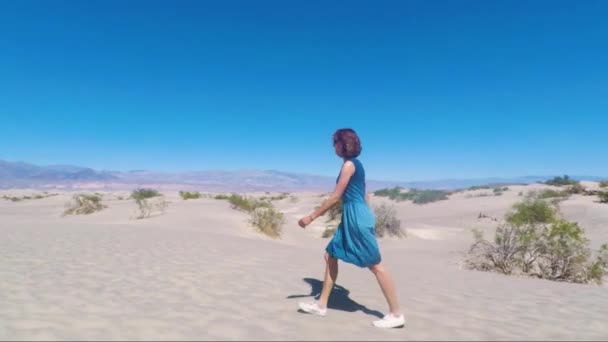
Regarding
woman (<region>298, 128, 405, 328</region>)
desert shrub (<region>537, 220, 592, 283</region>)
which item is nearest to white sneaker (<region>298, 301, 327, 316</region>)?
woman (<region>298, 128, 405, 328</region>)

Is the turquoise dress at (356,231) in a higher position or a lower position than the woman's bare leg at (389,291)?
higher

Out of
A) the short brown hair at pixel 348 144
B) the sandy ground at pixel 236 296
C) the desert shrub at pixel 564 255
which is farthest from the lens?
the desert shrub at pixel 564 255

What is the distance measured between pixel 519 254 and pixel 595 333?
14.6 ft

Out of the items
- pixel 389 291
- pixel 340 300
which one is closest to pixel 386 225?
pixel 340 300

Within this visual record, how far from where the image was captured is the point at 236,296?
4660 mm

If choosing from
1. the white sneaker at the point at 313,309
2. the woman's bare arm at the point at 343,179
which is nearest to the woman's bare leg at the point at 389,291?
the white sneaker at the point at 313,309

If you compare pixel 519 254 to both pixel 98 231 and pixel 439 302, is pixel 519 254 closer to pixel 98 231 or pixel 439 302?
pixel 439 302

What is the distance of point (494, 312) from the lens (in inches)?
178

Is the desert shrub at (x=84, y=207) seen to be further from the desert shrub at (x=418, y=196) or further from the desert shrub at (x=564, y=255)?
the desert shrub at (x=418, y=196)

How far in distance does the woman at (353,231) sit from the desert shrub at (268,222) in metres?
10.1

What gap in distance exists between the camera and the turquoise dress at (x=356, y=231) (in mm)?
3635

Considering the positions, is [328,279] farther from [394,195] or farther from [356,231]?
[394,195]

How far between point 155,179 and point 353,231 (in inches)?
6228

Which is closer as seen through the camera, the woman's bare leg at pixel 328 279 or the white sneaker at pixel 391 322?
the white sneaker at pixel 391 322
